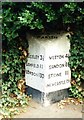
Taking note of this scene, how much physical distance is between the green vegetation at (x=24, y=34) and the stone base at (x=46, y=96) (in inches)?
5.8

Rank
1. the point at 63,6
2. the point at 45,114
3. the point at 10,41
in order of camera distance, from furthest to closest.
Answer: the point at 10,41, the point at 45,114, the point at 63,6

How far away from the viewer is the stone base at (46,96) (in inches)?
216

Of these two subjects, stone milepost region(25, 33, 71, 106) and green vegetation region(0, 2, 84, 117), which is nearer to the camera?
green vegetation region(0, 2, 84, 117)

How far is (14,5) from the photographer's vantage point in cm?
511

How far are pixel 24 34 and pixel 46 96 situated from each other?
138 cm

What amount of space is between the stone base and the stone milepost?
0.21ft

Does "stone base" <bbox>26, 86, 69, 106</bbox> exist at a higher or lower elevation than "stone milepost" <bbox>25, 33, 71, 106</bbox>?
lower

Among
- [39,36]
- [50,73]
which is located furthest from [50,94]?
[39,36]

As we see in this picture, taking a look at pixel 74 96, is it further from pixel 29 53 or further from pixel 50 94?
pixel 29 53

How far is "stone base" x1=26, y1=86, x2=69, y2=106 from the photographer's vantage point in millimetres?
5475

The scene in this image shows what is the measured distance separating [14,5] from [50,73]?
4.86 ft

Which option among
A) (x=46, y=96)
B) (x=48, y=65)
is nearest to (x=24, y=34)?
(x=48, y=65)

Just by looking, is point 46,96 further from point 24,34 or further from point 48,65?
point 24,34

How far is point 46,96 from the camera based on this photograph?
546cm
